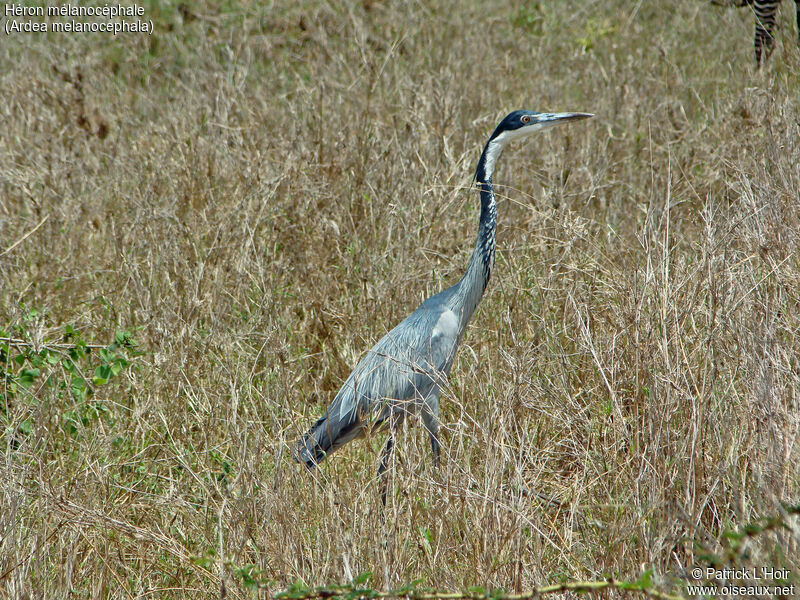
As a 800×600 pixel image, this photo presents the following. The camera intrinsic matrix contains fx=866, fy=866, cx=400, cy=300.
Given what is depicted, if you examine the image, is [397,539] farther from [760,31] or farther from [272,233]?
[760,31]

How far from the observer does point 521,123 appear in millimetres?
3904

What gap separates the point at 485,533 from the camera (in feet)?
8.08

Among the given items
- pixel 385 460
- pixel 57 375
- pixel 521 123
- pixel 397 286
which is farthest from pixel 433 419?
pixel 57 375

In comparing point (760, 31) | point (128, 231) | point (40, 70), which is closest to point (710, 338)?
point (128, 231)

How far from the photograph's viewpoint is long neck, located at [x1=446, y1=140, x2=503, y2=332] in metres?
3.75

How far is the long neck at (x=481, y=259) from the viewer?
3748mm

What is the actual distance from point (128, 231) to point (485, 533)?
297 centimetres

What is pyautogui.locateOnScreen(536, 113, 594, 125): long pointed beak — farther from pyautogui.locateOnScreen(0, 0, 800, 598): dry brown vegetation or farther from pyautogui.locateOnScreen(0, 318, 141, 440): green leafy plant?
pyautogui.locateOnScreen(0, 318, 141, 440): green leafy plant

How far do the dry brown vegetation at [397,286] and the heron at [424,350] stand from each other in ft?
0.44

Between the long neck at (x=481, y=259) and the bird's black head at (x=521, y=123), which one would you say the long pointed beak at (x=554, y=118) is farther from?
the long neck at (x=481, y=259)

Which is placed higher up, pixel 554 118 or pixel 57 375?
pixel 554 118

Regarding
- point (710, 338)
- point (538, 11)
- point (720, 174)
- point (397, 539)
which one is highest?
point (538, 11)

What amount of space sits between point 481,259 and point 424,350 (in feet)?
1.52

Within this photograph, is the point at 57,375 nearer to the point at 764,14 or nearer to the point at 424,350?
the point at 424,350
